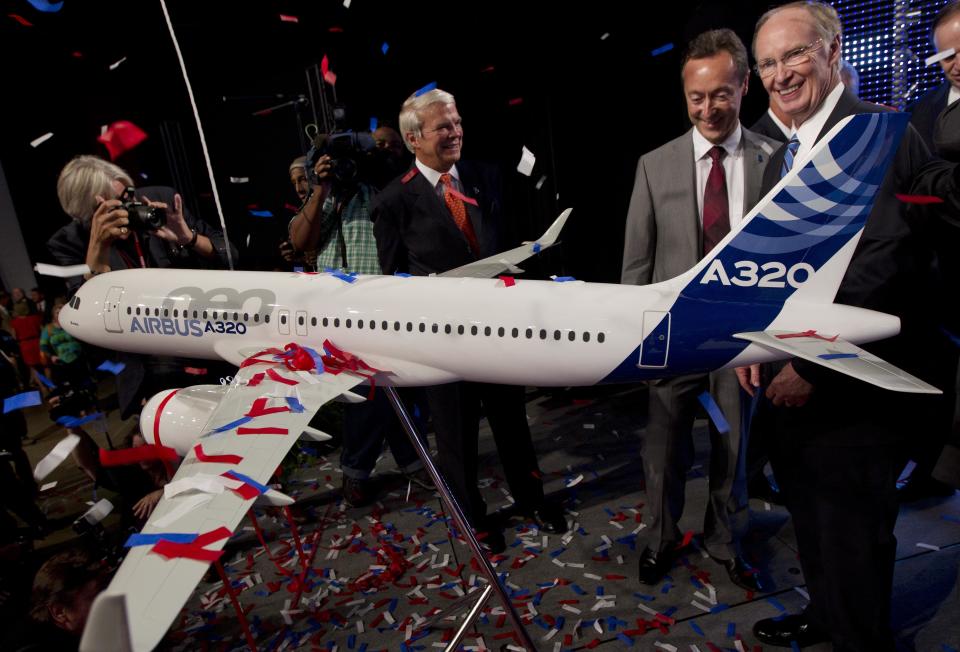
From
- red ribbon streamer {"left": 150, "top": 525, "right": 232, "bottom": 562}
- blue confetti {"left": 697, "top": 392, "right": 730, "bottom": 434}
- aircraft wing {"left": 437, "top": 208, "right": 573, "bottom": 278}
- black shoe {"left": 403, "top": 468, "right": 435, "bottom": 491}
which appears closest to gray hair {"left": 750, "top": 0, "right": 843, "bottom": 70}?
aircraft wing {"left": 437, "top": 208, "right": 573, "bottom": 278}

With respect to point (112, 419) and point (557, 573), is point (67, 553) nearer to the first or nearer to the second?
point (557, 573)

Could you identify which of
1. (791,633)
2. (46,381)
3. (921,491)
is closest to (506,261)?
(791,633)

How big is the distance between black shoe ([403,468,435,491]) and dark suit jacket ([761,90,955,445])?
351 cm

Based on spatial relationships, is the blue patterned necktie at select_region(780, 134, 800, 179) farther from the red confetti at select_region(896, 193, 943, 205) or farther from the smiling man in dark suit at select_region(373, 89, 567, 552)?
the smiling man in dark suit at select_region(373, 89, 567, 552)

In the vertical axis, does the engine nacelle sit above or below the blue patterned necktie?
below

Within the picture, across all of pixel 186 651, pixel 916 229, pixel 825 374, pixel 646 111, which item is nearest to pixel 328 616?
pixel 186 651

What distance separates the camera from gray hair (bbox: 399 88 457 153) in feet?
12.1

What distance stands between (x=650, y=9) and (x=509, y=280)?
4196mm

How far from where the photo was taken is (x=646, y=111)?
19.8 ft

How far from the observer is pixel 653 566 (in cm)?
385

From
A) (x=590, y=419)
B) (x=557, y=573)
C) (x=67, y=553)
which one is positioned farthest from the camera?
(x=590, y=419)

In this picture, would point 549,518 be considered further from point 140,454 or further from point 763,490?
point 140,454

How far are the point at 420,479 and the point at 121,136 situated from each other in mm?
4831

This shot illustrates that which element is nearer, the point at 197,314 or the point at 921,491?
the point at 197,314
